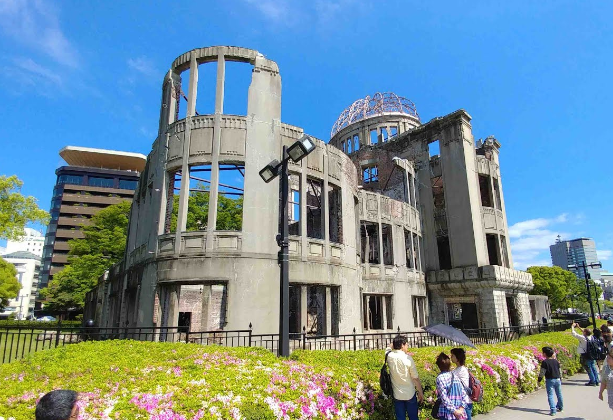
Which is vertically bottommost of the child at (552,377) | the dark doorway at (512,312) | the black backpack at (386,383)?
the child at (552,377)

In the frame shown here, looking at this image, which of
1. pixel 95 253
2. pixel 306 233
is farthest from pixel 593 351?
pixel 95 253

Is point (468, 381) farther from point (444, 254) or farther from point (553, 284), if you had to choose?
point (553, 284)

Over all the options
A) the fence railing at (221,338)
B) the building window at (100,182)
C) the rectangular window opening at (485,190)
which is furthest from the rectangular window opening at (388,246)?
the building window at (100,182)

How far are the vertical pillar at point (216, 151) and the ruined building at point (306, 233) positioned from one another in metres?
0.07

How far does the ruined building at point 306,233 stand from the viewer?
14.8 m

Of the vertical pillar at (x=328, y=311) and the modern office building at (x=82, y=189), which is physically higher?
the modern office building at (x=82, y=189)

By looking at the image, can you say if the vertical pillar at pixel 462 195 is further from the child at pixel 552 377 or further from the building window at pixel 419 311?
the child at pixel 552 377

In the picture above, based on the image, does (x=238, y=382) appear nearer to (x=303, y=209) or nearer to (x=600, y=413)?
(x=600, y=413)

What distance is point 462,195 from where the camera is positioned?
27750 mm

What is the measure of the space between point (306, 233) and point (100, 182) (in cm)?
9249

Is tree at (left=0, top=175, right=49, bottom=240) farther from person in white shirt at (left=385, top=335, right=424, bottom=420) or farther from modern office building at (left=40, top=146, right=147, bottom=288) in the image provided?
modern office building at (left=40, top=146, right=147, bottom=288)

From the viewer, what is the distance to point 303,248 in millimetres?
15930

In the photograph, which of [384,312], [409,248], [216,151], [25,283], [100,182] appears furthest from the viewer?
[25,283]

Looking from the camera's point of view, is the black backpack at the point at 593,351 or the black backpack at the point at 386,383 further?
the black backpack at the point at 593,351
